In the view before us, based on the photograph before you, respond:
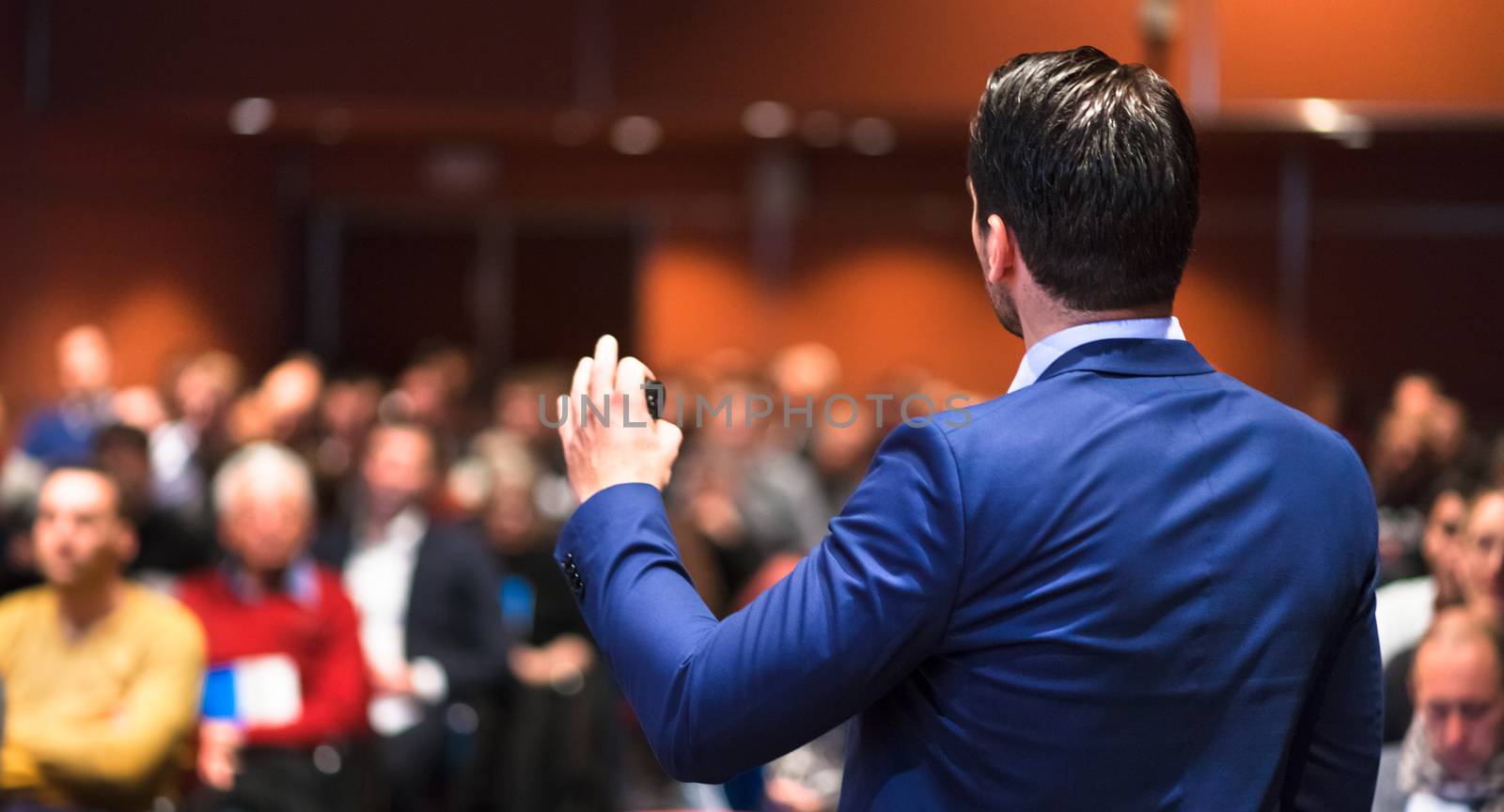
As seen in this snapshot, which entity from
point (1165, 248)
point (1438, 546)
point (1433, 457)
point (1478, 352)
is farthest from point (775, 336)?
point (1165, 248)

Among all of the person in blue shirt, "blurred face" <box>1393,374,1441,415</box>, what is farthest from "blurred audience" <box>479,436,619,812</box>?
"blurred face" <box>1393,374,1441,415</box>

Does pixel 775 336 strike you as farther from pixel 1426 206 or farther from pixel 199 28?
pixel 199 28

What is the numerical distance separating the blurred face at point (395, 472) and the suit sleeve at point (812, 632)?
3807mm

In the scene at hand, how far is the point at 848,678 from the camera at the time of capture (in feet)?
3.01

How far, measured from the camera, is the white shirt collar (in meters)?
0.99

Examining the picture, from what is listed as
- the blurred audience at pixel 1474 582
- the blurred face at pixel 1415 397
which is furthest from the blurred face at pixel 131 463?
the blurred audience at pixel 1474 582

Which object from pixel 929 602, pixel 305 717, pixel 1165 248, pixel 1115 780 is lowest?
pixel 305 717

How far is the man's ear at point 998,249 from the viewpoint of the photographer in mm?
993

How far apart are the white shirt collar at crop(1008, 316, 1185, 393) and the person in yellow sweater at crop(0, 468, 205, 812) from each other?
257 cm

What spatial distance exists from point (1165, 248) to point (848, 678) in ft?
1.09

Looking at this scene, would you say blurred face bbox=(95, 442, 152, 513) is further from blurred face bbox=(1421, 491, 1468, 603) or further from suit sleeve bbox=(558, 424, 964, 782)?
suit sleeve bbox=(558, 424, 964, 782)

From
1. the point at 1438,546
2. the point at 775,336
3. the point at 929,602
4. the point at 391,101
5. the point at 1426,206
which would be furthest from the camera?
the point at 775,336

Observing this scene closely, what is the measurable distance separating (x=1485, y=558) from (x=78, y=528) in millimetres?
2561

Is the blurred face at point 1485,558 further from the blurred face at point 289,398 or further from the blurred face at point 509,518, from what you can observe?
the blurred face at point 289,398
